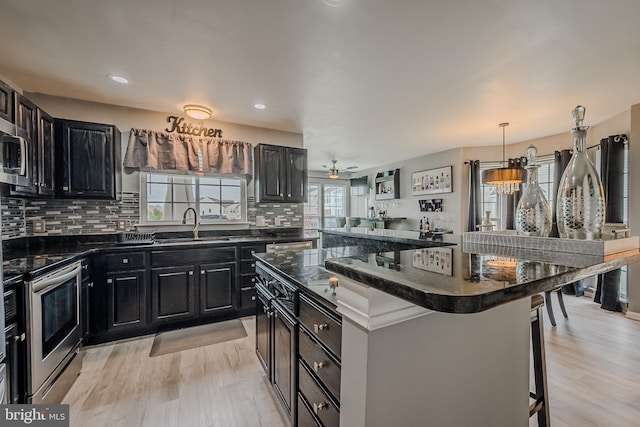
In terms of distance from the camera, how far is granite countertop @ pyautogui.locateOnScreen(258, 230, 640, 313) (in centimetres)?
62

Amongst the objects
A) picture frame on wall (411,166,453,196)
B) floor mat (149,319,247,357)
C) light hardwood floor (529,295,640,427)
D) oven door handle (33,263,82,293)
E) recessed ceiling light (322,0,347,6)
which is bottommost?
floor mat (149,319,247,357)

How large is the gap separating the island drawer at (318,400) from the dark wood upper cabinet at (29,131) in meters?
→ 2.71

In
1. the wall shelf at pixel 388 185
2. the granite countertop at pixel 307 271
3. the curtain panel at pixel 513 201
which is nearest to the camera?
the granite countertop at pixel 307 271

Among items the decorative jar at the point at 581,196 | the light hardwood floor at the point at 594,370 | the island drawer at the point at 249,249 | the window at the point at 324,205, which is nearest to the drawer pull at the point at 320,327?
the decorative jar at the point at 581,196

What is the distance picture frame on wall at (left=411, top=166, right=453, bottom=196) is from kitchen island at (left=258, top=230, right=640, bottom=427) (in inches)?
186

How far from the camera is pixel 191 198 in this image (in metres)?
3.70

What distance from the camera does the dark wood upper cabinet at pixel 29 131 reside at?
2.21m

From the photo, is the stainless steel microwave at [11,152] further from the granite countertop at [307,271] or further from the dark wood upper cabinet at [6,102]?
the granite countertop at [307,271]

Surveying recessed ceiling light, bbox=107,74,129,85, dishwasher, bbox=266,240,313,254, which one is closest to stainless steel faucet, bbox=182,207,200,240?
dishwasher, bbox=266,240,313,254

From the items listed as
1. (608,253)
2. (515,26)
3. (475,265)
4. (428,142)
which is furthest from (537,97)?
(475,265)

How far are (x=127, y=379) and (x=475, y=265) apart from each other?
103 inches

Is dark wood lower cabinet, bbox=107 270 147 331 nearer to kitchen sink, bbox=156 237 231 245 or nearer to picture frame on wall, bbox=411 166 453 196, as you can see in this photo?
kitchen sink, bbox=156 237 231 245

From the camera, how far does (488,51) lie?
212 centimetres

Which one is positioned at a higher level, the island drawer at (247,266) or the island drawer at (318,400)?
the island drawer at (247,266)
